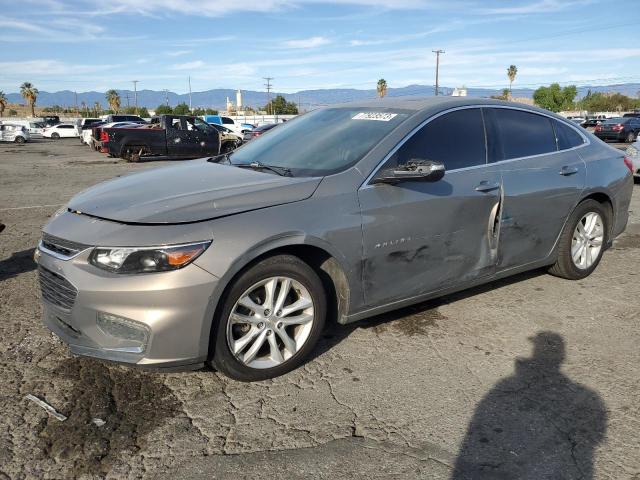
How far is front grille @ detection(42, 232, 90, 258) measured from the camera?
2975mm

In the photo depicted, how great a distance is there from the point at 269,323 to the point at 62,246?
1.23m

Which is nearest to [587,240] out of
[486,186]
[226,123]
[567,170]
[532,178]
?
[567,170]

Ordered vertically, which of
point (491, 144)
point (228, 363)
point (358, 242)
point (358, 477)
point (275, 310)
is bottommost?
point (358, 477)

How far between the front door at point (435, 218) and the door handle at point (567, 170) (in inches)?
33.6

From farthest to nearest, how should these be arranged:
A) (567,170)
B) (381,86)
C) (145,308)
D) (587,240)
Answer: (381,86) → (587,240) → (567,170) → (145,308)

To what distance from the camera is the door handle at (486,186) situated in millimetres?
4021

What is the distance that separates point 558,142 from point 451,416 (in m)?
2.91

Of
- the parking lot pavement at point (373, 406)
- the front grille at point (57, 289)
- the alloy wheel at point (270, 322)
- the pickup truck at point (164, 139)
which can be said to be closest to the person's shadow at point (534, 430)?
the parking lot pavement at point (373, 406)

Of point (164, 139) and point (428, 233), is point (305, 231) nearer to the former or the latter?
point (428, 233)

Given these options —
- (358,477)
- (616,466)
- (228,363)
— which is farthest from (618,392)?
(228,363)

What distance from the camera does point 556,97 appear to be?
100m

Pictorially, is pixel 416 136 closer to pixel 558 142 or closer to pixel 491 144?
pixel 491 144

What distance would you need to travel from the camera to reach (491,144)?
167 inches

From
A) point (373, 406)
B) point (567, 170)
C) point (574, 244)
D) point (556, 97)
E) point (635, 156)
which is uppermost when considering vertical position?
point (556, 97)
